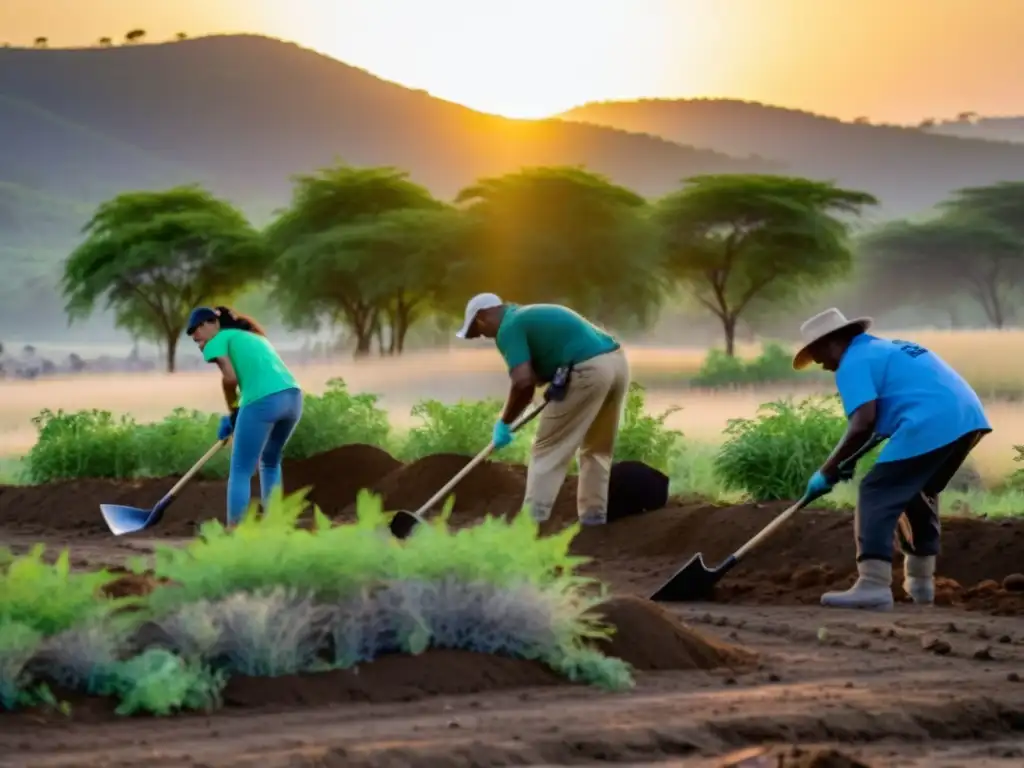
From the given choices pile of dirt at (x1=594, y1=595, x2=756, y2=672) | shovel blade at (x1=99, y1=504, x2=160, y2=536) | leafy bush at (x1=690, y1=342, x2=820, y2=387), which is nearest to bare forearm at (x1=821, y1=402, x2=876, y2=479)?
pile of dirt at (x1=594, y1=595, x2=756, y2=672)

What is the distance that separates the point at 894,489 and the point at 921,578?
0.68m

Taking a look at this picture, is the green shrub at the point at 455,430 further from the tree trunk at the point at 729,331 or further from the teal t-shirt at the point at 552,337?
the tree trunk at the point at 729,331

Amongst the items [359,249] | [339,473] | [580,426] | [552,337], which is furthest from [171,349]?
[552,337]

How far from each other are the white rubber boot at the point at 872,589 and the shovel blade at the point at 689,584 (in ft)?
2.56

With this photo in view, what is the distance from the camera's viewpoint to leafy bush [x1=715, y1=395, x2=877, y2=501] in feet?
43.2

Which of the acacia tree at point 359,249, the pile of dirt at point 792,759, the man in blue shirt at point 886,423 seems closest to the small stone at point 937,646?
the man in blue shirt at point 886,423

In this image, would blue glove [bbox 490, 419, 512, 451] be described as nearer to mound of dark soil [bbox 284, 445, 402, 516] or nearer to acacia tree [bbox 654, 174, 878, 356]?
mound of dark soil [bbox 284, 445, 402, 516]

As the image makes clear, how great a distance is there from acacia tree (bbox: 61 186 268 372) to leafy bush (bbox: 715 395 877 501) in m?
32.5

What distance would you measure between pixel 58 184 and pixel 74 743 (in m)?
123

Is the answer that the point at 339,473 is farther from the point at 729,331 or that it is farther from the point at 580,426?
the point at 729,331

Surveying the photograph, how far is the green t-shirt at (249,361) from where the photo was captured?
1113cm

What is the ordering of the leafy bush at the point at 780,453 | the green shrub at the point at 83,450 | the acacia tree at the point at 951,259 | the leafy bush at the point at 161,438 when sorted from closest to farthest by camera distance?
the leafy bush at the point at 780,453 → the leafy bush at the point at 161,438 → the green shrub at the point at 83,450 → the acacia tree at the point at 951,259

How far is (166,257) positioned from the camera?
44781mm

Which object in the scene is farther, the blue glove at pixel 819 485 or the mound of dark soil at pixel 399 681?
the blue glove at pixel 819 485
